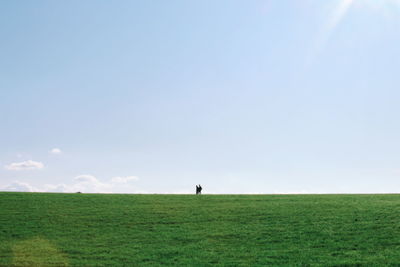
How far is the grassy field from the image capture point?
1973 cm

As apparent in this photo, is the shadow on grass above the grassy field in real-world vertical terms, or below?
below

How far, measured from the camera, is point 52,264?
18859 millimetres

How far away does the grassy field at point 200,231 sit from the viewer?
19734 mm

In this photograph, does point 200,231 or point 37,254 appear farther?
point 200,231

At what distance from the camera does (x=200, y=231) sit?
2547 centimetres

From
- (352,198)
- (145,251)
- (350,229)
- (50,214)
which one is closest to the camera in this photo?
(145,251)

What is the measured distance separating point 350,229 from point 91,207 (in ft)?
68.0

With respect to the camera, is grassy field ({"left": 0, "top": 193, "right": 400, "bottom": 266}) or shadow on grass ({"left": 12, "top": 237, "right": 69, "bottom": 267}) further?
grassy field ({"left": 0, "top": 193, "right": 400, "bottom": 266})

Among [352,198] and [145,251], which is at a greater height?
[352,198]

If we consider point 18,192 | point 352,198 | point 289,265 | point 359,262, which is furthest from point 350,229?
point 18,192

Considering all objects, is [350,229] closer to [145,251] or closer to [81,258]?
[145,251]

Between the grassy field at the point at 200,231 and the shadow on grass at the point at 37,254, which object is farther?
the grassy field at the point at 200,231

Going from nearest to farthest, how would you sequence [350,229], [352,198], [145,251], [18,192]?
[145,251] < [350,229] < [352,198] < [18,192]

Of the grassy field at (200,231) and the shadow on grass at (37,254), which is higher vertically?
the grassy field at (200,231)
